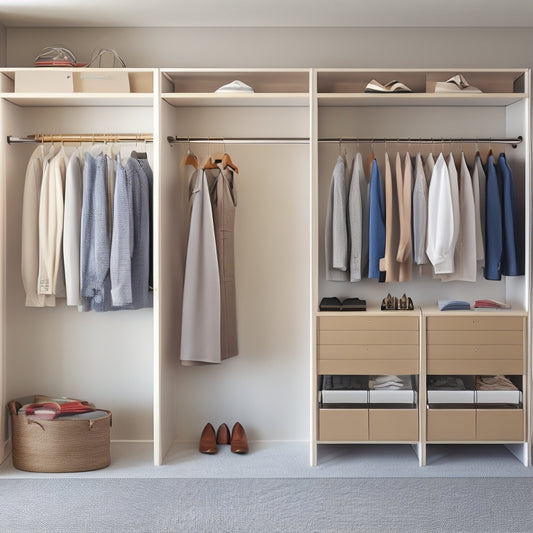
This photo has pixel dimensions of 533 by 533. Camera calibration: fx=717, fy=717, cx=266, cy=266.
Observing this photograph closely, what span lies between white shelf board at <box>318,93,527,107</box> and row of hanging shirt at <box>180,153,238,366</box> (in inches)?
29.9

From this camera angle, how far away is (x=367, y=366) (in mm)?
4250

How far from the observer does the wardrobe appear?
14.6ft

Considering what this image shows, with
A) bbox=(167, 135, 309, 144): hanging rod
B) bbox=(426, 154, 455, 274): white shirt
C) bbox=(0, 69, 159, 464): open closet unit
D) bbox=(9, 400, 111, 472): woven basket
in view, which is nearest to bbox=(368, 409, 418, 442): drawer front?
bbox=(426, 154, 455, 274): white shirt

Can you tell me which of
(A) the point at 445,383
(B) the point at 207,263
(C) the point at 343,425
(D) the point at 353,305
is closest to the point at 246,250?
(B) the point at 207,263

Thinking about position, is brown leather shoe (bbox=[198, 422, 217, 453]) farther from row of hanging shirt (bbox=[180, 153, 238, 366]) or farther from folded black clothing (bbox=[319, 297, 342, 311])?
folded black clothing (bbox=[319, 297, 342, 311])

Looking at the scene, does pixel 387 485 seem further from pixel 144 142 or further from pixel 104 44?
pixel 104 44

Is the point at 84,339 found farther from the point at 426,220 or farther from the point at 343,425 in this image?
the point at 426,220

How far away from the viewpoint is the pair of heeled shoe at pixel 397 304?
4.29m

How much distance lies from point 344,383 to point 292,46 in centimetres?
218

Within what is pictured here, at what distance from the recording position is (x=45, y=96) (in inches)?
→ 167

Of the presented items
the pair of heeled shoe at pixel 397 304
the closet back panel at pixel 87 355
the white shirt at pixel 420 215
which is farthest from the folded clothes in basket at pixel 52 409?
the white shirt at pixel 420 215

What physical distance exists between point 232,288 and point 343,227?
2.66 feet

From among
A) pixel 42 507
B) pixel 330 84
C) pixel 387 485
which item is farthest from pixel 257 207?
pixel 42 507

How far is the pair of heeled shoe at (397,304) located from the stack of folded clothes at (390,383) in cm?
41
